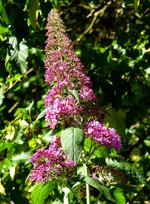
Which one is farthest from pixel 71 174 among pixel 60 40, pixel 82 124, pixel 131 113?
pixel 131 113

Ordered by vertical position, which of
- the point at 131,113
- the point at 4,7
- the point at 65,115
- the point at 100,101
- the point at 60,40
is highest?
the point at 4,7

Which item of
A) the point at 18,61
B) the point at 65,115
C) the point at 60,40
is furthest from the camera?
the point at 18,61

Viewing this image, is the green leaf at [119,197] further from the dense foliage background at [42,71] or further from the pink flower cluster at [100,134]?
the pink flower cluster at [100,134]

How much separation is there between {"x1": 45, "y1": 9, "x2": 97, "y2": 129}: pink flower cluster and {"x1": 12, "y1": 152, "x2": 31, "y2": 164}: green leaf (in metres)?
0.81

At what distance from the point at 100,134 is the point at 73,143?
0.15 metres

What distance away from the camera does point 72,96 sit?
1555mm

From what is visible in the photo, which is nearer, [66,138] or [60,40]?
[66,138]

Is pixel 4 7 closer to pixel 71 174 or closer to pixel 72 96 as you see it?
pixel 72 96

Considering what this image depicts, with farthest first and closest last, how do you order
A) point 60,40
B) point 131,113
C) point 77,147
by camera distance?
point 131,113, point 60,40, point 77,147

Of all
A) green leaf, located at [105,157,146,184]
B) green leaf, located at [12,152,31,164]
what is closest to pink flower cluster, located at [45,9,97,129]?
green leaf, located at [105,157,146,184]

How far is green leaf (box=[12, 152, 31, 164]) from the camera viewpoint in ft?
7.65

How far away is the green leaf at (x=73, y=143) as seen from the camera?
1.36 metres

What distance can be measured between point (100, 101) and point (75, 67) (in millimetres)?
1280

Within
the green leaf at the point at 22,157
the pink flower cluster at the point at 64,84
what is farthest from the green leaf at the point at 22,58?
the pink flower cluster at the point at 64,84
